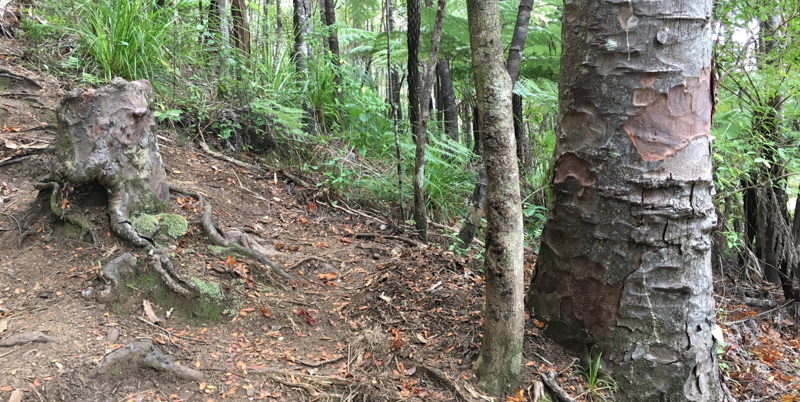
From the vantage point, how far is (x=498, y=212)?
80.1 inches

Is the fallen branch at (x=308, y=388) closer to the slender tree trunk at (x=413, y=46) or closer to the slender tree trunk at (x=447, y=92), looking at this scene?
the slender tree trunk at (x=413, y=46)

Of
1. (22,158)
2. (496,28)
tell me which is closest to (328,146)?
(22,158)

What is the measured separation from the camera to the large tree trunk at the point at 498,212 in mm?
1935

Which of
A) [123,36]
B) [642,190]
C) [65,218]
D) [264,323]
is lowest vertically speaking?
[264,323]

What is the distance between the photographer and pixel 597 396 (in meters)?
2.18

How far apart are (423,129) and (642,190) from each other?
200 cm

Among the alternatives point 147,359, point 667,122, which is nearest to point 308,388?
point 147,359

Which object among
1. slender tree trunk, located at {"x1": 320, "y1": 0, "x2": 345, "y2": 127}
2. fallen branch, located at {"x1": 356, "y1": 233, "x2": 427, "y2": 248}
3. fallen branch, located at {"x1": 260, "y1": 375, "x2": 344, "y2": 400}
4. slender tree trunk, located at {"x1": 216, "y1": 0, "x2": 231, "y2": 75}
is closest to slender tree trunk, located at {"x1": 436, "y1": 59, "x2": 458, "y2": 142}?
slender tree trunk, located at {"x1": 320, "y1": 0, "x2": 345, "y2": 127}

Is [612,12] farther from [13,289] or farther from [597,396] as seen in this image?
[13,289]

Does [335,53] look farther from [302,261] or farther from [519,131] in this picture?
[302,261]

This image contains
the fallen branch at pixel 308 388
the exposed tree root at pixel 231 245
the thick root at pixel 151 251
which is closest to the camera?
the fallen branch at pixel 308 388

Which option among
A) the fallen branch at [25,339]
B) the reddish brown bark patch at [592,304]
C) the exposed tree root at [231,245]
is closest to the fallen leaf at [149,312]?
the fallen branch at [25,339]

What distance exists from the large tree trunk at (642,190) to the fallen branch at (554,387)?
0.26 m

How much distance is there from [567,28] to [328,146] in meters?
4.05
